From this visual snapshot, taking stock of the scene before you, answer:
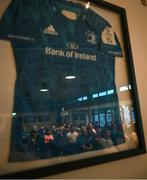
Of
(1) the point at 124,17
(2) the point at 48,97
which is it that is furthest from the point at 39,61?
(1) the point at 124,17

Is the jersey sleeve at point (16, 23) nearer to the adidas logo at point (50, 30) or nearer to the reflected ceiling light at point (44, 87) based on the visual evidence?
the adidas logo at point (50, 30)

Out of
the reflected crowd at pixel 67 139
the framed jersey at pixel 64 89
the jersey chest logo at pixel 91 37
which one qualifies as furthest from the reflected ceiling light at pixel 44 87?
the jersey chest logo at pixel 91 37

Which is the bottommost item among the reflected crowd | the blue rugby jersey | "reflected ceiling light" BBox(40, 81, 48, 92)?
the reflected crowd

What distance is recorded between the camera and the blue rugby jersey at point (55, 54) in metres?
0.91

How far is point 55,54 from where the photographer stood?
1.02m

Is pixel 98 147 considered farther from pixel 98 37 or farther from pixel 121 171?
pixel 98 37

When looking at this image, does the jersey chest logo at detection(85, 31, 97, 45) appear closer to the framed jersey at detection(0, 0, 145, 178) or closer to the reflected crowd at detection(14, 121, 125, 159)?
the framed jersey at detection(0, 0, 145, 178)

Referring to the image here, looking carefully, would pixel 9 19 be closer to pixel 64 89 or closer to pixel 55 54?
pixel 55 54

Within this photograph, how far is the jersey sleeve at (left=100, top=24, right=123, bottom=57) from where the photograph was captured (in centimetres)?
121

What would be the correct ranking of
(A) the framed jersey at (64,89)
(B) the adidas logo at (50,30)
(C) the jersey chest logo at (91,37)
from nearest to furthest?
1. (A) the framed jersey at (64,89)
2. (B) the adidas logo at (50,30)
3. (C) the jersey chest logo at (91,37)

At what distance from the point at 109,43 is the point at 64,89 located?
→ 1.53 ft

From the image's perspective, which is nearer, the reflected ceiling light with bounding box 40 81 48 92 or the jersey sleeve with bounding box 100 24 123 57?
the reflected ceiling light with bounding box 40 81 48 92

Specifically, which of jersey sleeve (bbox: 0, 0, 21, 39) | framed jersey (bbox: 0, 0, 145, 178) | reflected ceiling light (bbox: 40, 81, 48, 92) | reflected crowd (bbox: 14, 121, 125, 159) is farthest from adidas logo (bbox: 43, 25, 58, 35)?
reflected crowd (bbox: 14, 121, 125, 159)

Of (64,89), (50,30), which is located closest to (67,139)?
(64,89)
